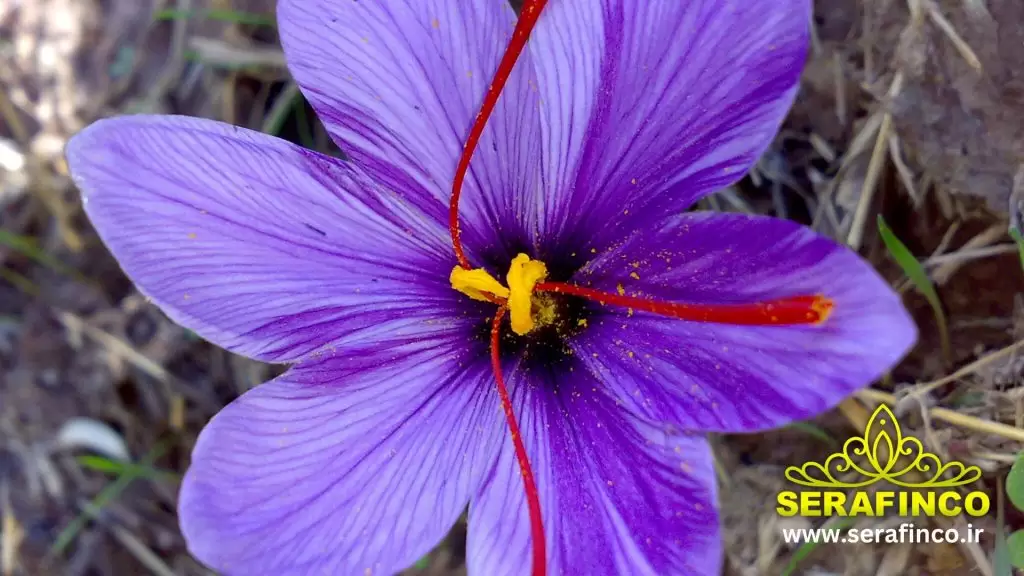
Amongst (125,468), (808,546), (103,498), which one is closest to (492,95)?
(808,546)

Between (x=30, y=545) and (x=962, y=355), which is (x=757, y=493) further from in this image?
(x=30, y=545)

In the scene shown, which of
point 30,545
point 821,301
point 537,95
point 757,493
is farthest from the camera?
point 30,545

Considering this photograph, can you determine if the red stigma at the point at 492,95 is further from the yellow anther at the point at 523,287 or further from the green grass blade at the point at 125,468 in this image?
the green grass blade at the point at 125,468

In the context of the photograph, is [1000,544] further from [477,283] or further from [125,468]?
[125,468]

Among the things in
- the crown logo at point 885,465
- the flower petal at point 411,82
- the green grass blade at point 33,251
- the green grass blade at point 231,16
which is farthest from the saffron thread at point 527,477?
the green grass blade at point 33,251

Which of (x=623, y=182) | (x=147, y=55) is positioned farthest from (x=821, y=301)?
(x=147, y=55)
